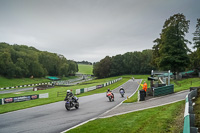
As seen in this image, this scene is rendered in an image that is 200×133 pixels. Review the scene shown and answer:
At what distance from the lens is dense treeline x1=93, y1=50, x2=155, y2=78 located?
3878 inches

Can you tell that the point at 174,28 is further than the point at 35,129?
Yes

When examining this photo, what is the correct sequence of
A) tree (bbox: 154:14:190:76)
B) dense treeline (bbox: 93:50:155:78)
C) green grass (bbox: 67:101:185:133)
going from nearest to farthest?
green grass (bbox: 67:101:185:133) < tree (bbox: 154:14:190:76) < dense treeline (bbox: 93:50:155:78)

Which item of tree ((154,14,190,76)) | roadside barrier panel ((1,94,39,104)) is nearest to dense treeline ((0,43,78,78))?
roadside barrier panel ((1,94,39,104))

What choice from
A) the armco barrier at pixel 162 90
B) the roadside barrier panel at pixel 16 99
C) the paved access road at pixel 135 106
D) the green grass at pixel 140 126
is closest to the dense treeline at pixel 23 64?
the roadside barrier panel at pixel 16 99

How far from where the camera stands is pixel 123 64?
105 m

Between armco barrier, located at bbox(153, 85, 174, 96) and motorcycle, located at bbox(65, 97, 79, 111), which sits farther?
armco barrier, located at bbox(153, 85, 174, 96)

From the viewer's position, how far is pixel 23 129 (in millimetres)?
9195

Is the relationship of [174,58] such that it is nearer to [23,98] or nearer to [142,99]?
[142,99]

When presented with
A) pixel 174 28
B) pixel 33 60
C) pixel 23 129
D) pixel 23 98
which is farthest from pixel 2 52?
pixel 23 129

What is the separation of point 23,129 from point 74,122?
2909mm

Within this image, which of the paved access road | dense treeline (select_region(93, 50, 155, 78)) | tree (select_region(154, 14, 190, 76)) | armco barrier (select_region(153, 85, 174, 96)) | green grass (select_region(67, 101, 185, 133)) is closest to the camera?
green grass (select_region(67, 101, 185, 133))

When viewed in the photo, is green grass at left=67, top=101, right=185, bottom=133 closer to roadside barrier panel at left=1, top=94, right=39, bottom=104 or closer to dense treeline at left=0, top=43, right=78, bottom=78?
roadside barrier panel at left=1, top=94, right=39, bottom=104

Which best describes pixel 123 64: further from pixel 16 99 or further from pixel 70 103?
pixel 70 103

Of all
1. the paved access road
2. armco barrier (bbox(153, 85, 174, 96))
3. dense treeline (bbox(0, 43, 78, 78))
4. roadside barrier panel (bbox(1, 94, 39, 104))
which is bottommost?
roadside barrier panel (bbox(1, 94, 39, 104))
